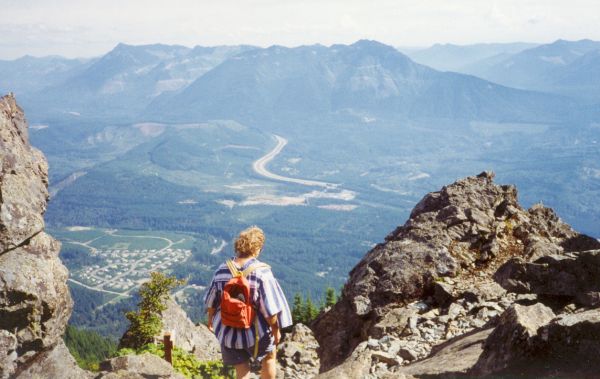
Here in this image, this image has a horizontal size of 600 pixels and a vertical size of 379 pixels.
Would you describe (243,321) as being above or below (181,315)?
above

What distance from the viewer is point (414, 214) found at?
28.0 meters

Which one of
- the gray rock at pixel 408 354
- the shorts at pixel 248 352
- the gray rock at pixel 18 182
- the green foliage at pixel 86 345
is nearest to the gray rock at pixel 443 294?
the gray rock at pixel 408 354

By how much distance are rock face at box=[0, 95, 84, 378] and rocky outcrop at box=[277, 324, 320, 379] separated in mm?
7013

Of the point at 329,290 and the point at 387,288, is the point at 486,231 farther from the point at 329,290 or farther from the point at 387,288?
the point at 329,290

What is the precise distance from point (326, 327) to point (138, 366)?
31.5 feet

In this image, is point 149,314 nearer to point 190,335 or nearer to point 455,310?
point 190,335

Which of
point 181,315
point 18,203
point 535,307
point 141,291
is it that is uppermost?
point 18,203

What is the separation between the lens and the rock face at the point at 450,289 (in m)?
12.8

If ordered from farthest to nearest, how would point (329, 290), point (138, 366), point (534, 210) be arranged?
1. point (329, 290)
2. point (534, 210)
3. point (138, 366)

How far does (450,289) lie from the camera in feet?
63.9

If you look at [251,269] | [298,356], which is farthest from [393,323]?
[251,269]

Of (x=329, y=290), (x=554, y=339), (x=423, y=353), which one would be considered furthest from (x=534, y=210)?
(x=329, y=290)

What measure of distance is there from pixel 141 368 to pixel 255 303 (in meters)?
5.88

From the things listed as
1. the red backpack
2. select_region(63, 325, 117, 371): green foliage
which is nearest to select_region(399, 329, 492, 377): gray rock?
the red backpack
